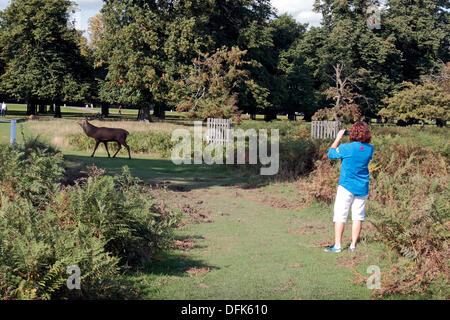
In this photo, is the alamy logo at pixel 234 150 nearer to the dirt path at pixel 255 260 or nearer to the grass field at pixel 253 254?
the grass field at pixel 253 254

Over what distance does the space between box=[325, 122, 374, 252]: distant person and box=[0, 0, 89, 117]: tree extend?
150 ft

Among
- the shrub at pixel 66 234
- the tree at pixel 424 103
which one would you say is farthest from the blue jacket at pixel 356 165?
the tree at pixel 424 103

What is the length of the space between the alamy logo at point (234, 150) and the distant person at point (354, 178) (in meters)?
7.58

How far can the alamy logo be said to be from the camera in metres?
15.7

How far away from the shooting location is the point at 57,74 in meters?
49.8

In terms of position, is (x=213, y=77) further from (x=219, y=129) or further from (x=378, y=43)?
(x=378, y=43)

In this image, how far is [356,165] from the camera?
714 centimetres

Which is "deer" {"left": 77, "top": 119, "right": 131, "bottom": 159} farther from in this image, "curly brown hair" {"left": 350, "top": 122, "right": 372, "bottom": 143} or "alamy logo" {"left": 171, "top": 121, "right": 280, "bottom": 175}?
"curly brown hair" {"left": 350, "top": 122, "right": 372, "bottom": 143}

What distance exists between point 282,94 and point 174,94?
13.9 metres

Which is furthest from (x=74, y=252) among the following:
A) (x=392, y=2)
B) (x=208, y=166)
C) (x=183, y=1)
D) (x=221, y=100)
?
(x=392, y=2)

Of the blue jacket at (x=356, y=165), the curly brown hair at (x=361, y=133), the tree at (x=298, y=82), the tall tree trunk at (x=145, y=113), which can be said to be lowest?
the blue jacket at (x=356, y=165)

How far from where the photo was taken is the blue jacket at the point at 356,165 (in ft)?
23.4

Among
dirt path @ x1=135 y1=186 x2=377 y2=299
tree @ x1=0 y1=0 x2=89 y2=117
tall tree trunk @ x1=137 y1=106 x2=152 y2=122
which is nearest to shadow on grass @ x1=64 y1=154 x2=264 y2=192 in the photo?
dirt path @ x1=135 y1=186 x2=377 y2=299

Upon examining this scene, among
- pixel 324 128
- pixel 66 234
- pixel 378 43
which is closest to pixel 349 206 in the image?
pixel 66 234
